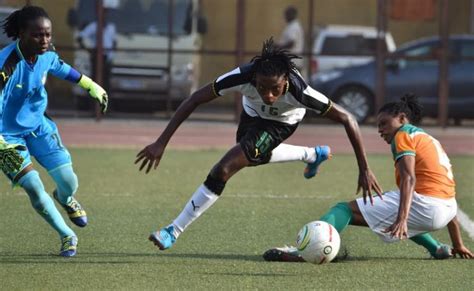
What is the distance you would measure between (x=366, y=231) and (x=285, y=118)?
1.68 metres

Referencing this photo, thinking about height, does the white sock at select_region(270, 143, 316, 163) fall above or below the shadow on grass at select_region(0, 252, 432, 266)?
above

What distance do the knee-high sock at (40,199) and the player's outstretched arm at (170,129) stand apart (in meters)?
0.79

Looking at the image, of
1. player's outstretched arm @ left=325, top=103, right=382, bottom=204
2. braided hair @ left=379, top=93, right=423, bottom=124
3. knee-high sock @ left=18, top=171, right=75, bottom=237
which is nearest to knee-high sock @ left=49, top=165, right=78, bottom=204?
knee-high sock @ left=18, top=171, right=75, bottom=237

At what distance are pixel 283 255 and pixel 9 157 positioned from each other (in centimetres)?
202

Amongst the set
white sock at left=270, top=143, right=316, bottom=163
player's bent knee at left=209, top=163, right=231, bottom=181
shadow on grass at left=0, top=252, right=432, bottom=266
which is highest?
player's bent knee at left=209, top=163, right=231, bottom=181

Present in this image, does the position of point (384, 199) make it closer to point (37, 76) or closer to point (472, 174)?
point (37, 76)

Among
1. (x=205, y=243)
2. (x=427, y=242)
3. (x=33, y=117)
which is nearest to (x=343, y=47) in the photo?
(x=205, y=243)

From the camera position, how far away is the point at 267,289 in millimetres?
6645

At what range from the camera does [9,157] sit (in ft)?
24.6

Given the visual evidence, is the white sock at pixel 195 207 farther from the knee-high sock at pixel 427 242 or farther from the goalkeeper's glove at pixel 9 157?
the knee-high sock at pixel 427 242

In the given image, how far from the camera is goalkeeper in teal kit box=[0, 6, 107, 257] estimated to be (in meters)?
7.61

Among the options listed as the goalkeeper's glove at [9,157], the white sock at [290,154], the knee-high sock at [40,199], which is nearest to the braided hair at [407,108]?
the white sock at [290,154]

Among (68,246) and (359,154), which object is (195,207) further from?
(359,154)

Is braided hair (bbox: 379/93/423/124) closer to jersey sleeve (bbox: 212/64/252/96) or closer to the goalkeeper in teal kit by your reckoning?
jersey sleeve (bbox: 212/64/252/96)
